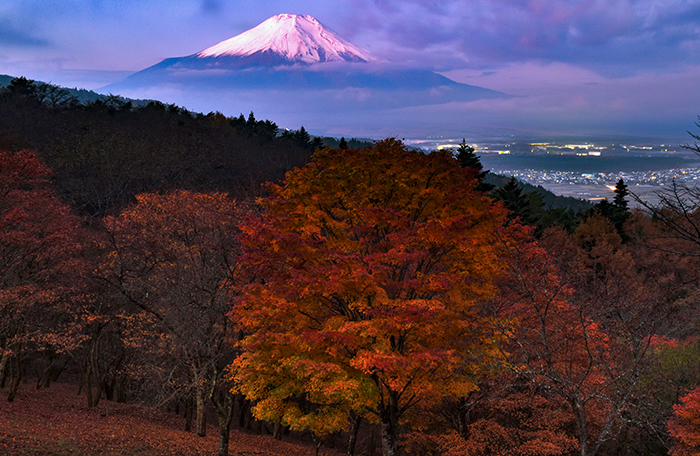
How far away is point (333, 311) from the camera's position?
1470 centimetres

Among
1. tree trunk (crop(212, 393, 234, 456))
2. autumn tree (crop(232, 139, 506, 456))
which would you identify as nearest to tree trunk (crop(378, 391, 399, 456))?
autumn tree (crop(232, 139, 506, 456))

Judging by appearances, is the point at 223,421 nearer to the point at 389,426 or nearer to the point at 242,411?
the point at 389,426

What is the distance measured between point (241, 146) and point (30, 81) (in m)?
33.9

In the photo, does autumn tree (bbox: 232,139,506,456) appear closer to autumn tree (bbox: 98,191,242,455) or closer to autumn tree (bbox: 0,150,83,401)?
autumn tree (bbox: 98,191,242,455)

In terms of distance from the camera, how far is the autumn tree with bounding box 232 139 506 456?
11.8m

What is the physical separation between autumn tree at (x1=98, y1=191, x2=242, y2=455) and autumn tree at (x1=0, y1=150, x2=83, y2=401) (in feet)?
5.97

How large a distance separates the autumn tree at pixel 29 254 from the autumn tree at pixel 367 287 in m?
9.58

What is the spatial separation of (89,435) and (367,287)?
1108cm

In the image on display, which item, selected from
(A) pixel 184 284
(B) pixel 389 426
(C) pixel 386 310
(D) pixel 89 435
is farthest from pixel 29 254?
(B) pixel 389 426

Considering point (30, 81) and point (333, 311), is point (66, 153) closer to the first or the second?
point (30, 81)

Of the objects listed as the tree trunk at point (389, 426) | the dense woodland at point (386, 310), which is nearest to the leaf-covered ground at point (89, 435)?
the dense woodland at point (386, 310)

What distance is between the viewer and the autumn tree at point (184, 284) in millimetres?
15492

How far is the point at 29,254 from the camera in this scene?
18531 mm

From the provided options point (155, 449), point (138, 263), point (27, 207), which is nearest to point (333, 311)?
point (155, 449)
